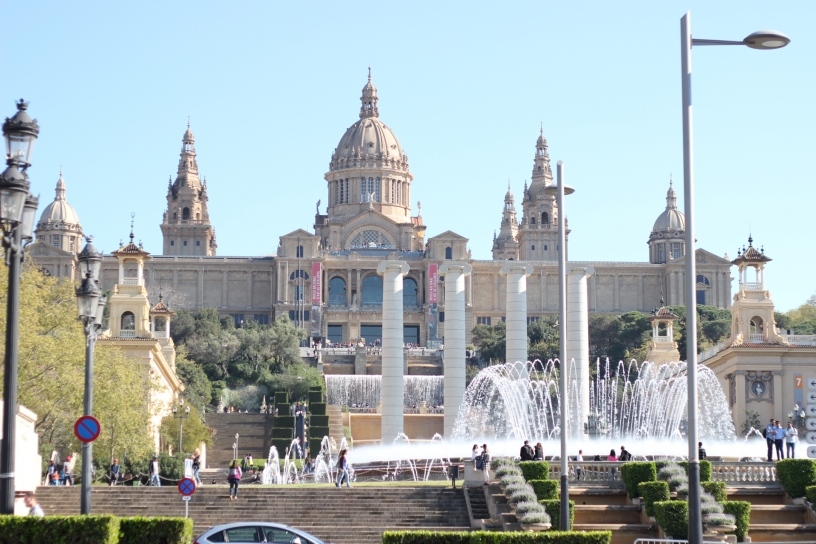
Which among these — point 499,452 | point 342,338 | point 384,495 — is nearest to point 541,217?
point 342,338

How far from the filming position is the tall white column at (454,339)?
221 ft

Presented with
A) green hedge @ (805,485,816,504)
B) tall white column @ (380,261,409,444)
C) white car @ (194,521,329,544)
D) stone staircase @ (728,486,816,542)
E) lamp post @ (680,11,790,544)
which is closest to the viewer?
lamp post @ (680,11,790,544)

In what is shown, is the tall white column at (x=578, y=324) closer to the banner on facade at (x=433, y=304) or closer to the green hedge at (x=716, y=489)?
the green hedge at (x=716, y=489)

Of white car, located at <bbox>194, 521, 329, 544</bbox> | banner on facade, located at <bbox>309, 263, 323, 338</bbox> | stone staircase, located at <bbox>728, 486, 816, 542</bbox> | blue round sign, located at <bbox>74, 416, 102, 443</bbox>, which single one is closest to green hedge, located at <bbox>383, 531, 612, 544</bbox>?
white car, located at <bbox>194, 521, 329, 544</bbox>

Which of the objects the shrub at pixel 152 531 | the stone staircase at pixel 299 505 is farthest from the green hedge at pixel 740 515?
the shrub at pixel 152 531

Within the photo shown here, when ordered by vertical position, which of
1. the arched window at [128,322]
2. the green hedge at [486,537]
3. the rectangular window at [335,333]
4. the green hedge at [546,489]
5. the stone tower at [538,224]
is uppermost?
the stone tower at [538,224]

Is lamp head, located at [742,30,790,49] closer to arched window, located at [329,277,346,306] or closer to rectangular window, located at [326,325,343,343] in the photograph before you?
rectangular window, located at [326,325,343,343]

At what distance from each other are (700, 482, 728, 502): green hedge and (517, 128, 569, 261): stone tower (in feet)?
424

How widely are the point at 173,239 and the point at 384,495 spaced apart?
131 meters

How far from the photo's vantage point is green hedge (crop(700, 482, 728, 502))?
3656cm

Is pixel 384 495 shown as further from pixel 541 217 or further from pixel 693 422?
pixel 541 217

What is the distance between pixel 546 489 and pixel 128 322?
4452 centimetres

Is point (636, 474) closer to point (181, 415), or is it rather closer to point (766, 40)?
point (766, 40)

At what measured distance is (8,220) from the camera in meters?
20.3
